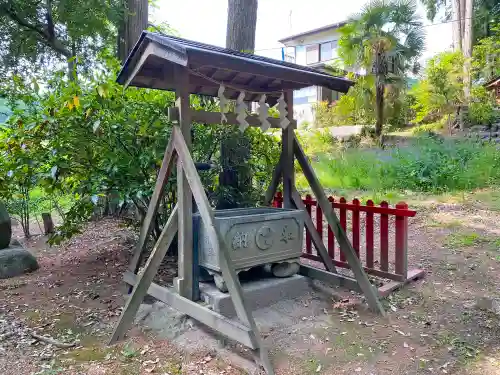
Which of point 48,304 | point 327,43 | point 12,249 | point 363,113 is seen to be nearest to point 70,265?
point 12,249

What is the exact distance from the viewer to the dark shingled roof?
2.98 meters

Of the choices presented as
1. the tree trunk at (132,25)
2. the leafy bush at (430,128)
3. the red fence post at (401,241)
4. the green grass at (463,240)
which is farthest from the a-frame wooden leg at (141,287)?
the leafy bush at (430,128)

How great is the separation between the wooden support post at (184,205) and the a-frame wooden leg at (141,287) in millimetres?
131

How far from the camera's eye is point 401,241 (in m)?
4.08

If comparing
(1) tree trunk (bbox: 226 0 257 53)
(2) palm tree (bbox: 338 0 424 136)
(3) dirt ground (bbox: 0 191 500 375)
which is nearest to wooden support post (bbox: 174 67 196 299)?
(3) dirt ground (bbox: 0 191 500 375)

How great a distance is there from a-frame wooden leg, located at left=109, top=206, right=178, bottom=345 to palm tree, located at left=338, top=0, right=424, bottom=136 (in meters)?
13.1

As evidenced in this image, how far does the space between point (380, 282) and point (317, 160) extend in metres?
9.11

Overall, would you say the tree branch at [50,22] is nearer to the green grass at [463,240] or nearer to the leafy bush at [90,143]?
the leafy bush at [90,143]

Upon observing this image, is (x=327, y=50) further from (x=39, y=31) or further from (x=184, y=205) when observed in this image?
(x=184, y=205)

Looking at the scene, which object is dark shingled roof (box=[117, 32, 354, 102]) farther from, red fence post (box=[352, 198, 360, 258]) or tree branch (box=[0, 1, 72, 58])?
tree branch (box=[0, 1, 72, 58])

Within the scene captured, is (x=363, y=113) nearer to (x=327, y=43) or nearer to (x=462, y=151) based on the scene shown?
(x=462, y=151)

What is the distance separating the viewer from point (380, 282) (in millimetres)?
4281

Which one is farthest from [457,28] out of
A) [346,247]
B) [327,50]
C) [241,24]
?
[346,247]

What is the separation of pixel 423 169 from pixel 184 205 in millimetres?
7967
